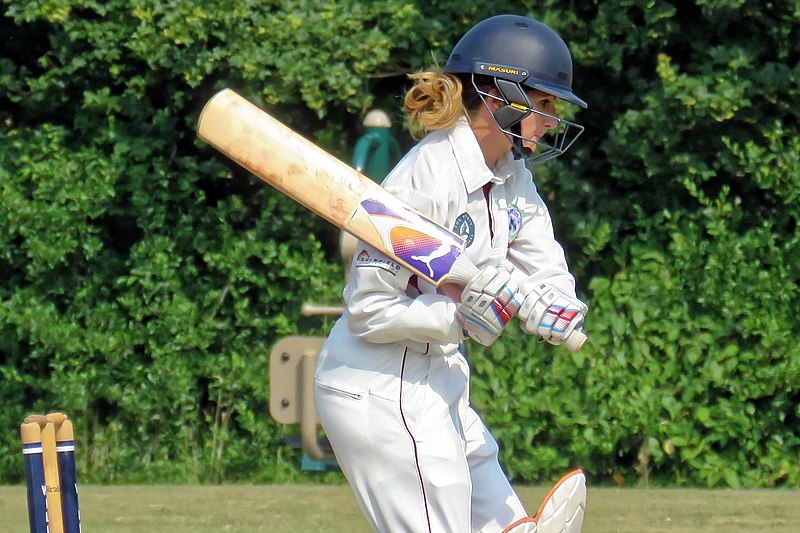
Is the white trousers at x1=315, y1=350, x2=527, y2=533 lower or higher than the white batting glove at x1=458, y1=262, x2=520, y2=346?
lower

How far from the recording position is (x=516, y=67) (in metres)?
3.38

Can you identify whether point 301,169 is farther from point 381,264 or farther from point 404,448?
point 404,448

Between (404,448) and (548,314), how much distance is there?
0.45m

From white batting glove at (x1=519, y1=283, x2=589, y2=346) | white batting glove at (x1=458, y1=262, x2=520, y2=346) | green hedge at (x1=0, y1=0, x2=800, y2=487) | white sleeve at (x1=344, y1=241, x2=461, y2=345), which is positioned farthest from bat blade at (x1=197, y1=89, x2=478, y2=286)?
green hedge at (x1=0, y1=0, x2=800, y2=487)

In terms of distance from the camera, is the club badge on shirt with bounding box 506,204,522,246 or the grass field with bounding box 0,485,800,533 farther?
the grass field with bounding box 0,485,800,533

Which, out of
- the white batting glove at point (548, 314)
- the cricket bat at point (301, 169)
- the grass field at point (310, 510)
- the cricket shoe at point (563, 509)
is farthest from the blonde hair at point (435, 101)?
the grass field at point (310, 510)

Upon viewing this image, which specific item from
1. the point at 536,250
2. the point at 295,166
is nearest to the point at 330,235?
the point at 536,250

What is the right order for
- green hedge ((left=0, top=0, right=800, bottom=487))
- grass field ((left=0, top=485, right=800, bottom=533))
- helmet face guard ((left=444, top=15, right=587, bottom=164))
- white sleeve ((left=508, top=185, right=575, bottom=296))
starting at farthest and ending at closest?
green hedge ((left=0, top=0, right=800, bottom=487)) → grass field ((left=0, top=485, right=800, bottom=533)) → white sleeve ((left=508, top=185, right=575, bottom=296)) → helmet face guard ((left=444, top=15, right=587, bottom=164))

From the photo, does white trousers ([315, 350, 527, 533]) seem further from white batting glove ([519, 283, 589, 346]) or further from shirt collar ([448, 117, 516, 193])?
shirt collar ([448, 117, 516, 193])

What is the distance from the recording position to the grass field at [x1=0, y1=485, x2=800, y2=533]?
5.58 metres

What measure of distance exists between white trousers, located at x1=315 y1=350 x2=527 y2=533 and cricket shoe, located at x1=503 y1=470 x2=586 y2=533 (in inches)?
7.9

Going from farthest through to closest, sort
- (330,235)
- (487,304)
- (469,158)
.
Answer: (330,235)
(469,158)
(487,304)

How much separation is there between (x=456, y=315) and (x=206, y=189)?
469 cm

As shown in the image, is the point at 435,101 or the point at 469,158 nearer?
the point at 469,158
